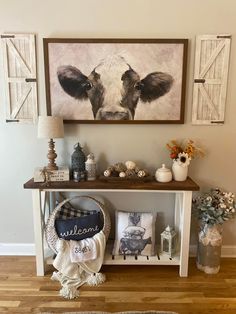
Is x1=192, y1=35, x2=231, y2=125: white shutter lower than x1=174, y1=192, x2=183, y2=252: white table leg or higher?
higher

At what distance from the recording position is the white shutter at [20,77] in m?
2.26

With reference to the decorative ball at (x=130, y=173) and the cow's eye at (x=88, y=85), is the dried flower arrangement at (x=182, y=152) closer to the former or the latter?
the decorative ball at (x=130, y=173)

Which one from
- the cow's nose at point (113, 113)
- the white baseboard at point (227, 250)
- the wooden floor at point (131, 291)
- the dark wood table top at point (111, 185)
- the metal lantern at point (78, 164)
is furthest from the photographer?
the white baseboard at point (227, 250)

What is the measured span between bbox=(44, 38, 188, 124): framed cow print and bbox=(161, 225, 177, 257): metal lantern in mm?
910

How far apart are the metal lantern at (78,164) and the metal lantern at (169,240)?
812 mm

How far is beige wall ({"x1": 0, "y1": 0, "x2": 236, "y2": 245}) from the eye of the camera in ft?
7.29

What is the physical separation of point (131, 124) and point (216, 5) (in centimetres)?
113

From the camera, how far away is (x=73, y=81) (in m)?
2.30

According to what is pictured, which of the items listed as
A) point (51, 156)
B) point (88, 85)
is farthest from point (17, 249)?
point (88, 85)

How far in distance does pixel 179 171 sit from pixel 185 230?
1.50 feet

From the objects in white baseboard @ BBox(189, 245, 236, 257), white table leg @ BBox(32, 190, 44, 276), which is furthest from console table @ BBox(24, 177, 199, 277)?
white baseboard @ BBox(189, 245, 236, 257)

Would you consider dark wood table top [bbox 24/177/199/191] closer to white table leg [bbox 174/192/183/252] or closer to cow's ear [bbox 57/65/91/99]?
white table leg [bbox 174/192/183/252]

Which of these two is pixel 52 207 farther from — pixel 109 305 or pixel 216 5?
pixel 216 5

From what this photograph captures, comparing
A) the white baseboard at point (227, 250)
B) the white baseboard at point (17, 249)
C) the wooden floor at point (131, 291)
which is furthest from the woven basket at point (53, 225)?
the white baseboard at point (227, 250)
